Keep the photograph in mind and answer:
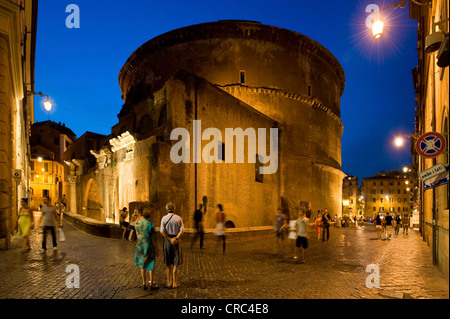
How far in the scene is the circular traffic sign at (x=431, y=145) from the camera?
19.8 ft

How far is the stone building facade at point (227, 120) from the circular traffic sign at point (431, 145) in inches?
402

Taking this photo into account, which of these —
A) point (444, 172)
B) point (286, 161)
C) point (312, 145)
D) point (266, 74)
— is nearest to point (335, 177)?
point (312, 145)

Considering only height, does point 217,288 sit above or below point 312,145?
Answer: below

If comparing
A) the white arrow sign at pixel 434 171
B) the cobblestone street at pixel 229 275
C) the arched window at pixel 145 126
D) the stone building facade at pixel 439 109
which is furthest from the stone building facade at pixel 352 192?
the white arrow sign at pixel 434 171

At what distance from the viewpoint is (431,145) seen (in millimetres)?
6195

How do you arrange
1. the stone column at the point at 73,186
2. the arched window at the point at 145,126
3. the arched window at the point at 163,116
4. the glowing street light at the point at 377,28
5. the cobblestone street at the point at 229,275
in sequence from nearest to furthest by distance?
1. the cobblestone street at the point at 229,275
2. the glowing street light at the point at 377,28
3. the arched window at the point at 163,116
4. the arched window at the point at 145,126
5. the stone column at the point at 73,186

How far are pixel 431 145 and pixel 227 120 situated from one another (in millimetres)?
12204

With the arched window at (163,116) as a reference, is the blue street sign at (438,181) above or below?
below

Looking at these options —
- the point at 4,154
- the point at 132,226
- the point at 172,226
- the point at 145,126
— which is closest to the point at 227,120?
the point at 145,126

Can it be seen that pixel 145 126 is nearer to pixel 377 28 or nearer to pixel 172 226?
pixel 172 226

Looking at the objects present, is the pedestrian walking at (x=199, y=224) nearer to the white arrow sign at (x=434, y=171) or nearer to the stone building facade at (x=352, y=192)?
the white arrow sign at (x=434, y=171)
